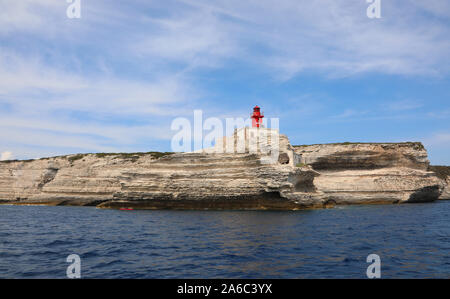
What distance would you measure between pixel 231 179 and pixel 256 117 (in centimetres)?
1454

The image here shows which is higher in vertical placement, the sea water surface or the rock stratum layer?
the rock stratum layer

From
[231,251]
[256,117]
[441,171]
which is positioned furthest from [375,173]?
[231,251]

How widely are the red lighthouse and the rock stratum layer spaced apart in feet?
22.8

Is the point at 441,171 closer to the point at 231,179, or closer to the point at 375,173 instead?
the point at 375,173

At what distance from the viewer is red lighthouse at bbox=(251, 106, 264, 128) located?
49.5 m

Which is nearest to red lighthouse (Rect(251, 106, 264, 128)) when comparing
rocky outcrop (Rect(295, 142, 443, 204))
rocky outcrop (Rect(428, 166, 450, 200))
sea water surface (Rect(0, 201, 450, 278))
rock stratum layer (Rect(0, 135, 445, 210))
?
rock stratum layer (Rect(0, 135, 445, 210))

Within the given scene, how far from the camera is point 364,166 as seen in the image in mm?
58656

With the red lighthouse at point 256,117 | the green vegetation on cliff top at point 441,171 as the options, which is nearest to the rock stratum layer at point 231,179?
the red lighthouse at point 256,117

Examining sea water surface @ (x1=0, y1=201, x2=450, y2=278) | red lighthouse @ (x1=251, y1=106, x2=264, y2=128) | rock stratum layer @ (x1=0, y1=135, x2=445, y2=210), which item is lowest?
sea water surface @ (x1=0, y1=201, x2=450, y2=278)

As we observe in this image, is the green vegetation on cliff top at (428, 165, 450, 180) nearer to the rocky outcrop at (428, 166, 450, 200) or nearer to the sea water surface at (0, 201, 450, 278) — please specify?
the rocky outcrop at (428, 166, 450, 200)

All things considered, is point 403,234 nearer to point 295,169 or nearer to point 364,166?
point 295,169

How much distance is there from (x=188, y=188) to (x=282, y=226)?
20417 mm

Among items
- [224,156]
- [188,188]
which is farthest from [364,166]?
[188,188]

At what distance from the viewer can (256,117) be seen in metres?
49.7
